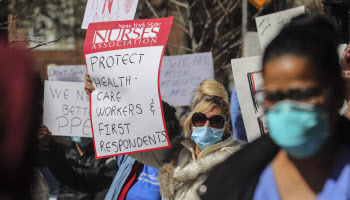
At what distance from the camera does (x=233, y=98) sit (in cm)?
553

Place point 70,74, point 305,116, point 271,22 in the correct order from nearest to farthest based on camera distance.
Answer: point 305,116
point 271,22
point 70,74

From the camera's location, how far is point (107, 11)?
13.8 feet

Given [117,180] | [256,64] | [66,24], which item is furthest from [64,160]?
[66,24]

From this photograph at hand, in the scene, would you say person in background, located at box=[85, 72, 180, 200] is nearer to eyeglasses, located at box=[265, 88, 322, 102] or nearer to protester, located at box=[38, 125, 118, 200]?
protester, located at box=[38, 125, 118, 200]

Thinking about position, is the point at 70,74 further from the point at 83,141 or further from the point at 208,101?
the point at 208,101

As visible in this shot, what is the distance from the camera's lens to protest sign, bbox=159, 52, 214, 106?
6.30 m

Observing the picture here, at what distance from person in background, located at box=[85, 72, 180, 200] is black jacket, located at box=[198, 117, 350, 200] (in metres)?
1.72

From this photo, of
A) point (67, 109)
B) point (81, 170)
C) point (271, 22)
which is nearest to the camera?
point (81, 170)

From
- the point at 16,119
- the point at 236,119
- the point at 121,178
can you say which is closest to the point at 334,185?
the point at 16,119

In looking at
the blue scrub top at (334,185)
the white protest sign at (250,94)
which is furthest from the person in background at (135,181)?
the blue scrub top at (334,185)

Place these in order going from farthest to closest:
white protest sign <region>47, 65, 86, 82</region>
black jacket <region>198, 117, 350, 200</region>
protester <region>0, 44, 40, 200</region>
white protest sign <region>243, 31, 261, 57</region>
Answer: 1. white protest sign <region>243, 31, 261, 57</region>
2. white protest sign <region>47, 65, 86, 82</region>
3. black jacket <region>198, 117, 350, 200</region>
4. protester <region>0, 44, 40, 200</region>

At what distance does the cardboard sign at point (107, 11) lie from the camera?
13.5 ft

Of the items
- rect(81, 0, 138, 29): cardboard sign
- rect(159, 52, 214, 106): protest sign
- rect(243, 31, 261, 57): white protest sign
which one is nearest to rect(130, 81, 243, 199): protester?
rect(81, 0, 138, 29): cardboard sign

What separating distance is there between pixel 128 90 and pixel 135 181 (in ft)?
2.24
